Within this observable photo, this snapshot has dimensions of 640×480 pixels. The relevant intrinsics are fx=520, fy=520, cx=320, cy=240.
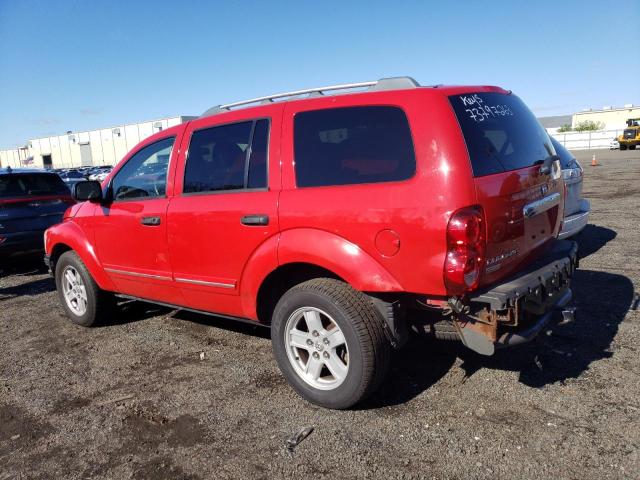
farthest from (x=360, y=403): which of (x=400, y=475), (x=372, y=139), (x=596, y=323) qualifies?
(x=596, y=323)

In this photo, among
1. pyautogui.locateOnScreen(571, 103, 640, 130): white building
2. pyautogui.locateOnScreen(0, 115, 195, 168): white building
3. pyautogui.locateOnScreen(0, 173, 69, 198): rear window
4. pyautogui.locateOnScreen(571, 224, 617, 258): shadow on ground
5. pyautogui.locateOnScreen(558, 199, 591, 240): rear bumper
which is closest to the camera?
pyautogui.locateOnScreen(558, 199, 591, 240): rear bumper

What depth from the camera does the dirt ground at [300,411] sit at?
2820 mm

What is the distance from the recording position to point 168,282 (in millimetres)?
4352

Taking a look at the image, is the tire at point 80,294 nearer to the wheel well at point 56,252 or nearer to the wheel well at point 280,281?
the wheel well at point 56,252

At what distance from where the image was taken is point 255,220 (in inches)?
140

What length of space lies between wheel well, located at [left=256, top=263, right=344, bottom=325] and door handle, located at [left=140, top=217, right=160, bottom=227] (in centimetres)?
116

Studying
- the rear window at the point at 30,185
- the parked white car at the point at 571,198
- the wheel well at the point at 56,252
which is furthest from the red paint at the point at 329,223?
the rear window at the point at 30,185

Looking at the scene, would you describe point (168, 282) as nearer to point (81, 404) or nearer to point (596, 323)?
point (81, 404)

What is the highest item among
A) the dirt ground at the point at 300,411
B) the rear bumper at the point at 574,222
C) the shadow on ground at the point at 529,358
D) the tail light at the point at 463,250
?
the tail light at the point at 463,250

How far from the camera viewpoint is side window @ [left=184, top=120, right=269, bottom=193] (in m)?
3.70

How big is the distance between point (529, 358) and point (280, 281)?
6.53 ft

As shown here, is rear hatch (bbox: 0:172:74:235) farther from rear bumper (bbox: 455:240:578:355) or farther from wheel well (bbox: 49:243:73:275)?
rear bumper (bbox: 455:240:578:355)

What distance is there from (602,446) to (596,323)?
1.98m

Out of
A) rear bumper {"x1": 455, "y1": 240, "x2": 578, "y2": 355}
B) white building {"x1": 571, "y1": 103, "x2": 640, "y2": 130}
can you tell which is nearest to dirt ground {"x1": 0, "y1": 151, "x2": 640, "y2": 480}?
rear bumper {"x1": 455, "y1": 240, "x2": 578, "y2": 355}
